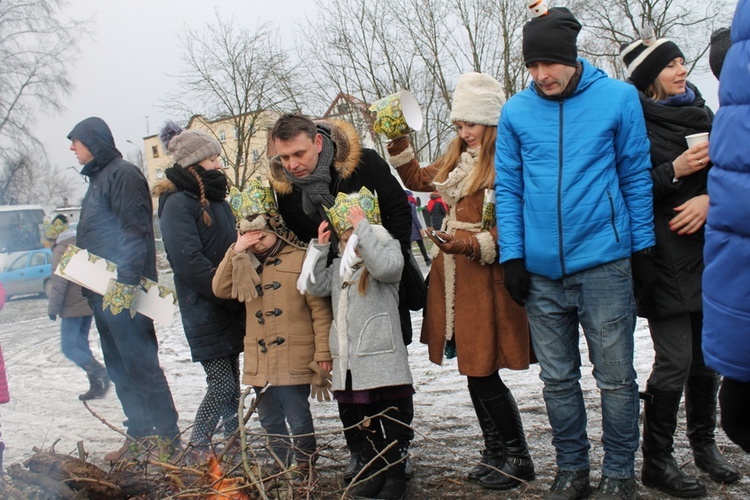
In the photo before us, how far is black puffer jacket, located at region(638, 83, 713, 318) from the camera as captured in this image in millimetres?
3104

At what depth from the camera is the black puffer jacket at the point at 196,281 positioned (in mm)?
3889

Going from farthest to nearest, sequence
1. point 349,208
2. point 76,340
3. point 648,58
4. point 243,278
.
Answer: point 76,340
point 243,278
point 349,208
point 648,58

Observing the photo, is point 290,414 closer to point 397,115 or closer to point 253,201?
point 253,201

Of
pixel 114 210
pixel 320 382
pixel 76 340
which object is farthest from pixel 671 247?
pixel 76 340

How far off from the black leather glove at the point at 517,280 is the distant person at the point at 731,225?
109cm

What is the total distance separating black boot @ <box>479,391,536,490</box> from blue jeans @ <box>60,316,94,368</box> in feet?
13.0

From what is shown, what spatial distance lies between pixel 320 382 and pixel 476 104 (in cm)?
155

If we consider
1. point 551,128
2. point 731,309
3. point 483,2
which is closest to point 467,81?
point 551,128

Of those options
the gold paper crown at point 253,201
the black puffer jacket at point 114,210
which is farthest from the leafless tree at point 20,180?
the gold paper crown at point 253,201

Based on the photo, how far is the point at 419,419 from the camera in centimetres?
450

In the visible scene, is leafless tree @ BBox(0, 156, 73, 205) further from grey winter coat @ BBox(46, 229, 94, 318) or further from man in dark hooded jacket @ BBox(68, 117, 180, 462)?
grey winter coat @ BBox(46, 229, 94, 318)

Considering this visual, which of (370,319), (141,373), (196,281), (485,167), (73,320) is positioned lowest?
(141,373)

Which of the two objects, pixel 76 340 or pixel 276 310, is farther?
pixel 76 340

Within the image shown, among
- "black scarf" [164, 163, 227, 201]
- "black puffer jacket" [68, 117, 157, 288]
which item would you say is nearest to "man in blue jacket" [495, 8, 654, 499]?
"black scarf" [164, 163, 227, 201]
